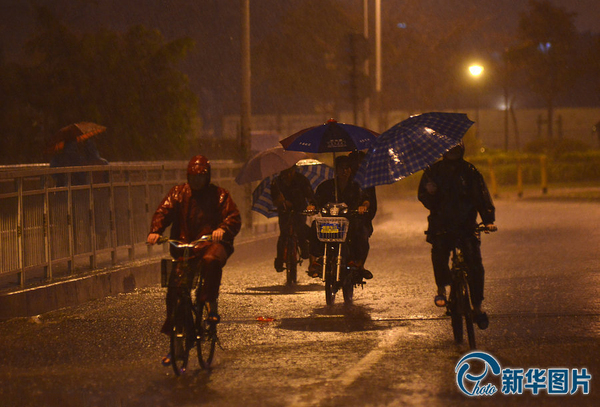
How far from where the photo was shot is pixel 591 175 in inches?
1752

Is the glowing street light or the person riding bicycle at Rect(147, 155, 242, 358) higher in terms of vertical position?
the glowing street light

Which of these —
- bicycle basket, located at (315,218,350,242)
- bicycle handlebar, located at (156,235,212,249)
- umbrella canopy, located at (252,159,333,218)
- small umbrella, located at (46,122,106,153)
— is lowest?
bicycle basket, located at (315,218,350,242)

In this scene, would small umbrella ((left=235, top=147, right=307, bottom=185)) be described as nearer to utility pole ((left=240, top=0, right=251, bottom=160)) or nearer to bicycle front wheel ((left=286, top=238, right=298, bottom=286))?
bicycle front wheel ((left=286, top=238, right=298, bottom=286))

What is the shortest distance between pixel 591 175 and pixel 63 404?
4095 cm

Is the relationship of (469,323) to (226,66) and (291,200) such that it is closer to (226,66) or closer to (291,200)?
(291,200)

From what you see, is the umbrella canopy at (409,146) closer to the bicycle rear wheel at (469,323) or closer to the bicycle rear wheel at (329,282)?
the bicycle rear wheel at (469,323)

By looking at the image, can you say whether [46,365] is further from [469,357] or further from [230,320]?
[469,357]

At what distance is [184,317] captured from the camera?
722 cm

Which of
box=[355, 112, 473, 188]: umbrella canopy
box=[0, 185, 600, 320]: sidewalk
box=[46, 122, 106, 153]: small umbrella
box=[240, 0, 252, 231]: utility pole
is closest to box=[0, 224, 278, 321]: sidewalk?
box=[0, 185, 600, 320]: sidewalk

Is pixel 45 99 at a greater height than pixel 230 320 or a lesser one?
greater

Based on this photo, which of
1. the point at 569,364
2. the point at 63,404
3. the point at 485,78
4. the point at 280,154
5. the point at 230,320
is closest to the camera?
the point at 63,404

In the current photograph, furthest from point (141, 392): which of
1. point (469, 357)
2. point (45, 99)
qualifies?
point (45, 99)

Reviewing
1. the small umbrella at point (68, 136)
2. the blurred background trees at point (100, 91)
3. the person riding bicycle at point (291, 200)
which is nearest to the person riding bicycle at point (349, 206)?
the person riding bicycle at point (291, 200)

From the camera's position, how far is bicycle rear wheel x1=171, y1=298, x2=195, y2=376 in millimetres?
7148
